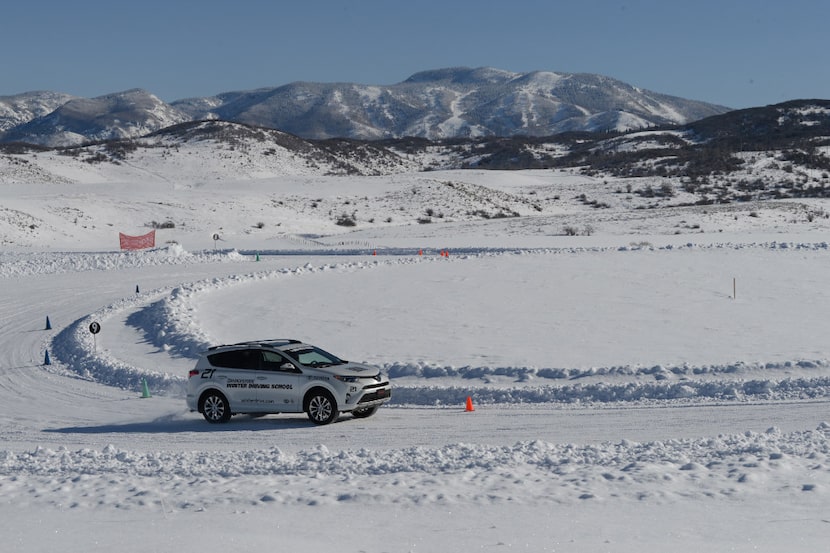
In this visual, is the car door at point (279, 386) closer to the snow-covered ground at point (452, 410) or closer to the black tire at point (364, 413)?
the snow-covered ground at point (452, 410)

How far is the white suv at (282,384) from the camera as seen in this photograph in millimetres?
16453

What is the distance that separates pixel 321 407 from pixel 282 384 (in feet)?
2.96

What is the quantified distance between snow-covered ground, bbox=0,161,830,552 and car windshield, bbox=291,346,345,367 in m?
1.08

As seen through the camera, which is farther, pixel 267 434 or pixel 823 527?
pixel 267 434

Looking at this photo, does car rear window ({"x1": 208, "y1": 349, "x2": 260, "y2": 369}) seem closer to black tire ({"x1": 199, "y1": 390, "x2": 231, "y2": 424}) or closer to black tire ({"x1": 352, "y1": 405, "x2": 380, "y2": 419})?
black tire ({"x1": 199, "y1": 390, "x2": 231, "y2": 424})

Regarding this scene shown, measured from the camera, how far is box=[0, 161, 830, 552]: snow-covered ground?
1052cm

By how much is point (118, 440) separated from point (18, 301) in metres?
22.1

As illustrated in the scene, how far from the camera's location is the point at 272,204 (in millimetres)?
83562

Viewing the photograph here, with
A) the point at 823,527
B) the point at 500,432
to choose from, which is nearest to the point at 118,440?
the point at 500,432

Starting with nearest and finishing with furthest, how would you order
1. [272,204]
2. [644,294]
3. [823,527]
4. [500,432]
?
[823,527] < [500,432] < [644,294] < [272,204]

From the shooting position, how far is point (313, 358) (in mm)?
17703

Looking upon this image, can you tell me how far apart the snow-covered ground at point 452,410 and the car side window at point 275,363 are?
40.8 inches

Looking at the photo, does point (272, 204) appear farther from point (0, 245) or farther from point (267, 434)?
point (267, 434)

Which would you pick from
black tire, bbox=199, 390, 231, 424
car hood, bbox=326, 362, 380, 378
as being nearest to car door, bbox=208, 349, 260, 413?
black tire, bbox=199, 390, 231, 424
